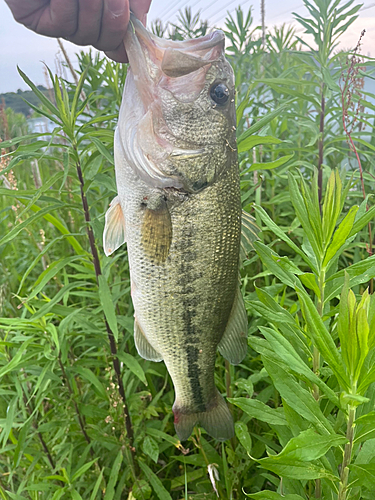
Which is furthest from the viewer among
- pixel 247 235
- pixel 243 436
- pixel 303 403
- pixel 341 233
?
pixel 243 436

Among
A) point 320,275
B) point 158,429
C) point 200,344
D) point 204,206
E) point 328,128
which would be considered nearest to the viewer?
point 320,275

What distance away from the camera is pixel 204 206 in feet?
4.33

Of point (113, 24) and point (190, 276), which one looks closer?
point (113, 24)

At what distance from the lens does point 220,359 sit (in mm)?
2238

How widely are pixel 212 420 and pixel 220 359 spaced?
757 millimetres

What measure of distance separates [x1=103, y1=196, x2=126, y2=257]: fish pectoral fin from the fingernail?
59 cm

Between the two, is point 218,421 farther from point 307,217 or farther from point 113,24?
point 113,24

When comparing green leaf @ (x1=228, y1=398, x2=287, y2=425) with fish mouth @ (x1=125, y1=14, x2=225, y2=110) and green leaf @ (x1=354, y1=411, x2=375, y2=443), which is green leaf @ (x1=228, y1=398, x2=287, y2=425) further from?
fish mouth @ (x1=125, y1=14, x2=225, y2=110)

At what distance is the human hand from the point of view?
1.10 metres

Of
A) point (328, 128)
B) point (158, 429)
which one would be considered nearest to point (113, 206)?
point (158, 429)

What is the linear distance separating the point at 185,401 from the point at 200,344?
0.27 meters

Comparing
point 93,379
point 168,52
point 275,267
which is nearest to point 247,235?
point 275,267

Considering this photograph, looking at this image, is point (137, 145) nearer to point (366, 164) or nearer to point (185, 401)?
point (185, 401)

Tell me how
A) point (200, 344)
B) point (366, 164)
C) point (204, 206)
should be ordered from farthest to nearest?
point (366, 164), point (200, 344), point (204, 206)
